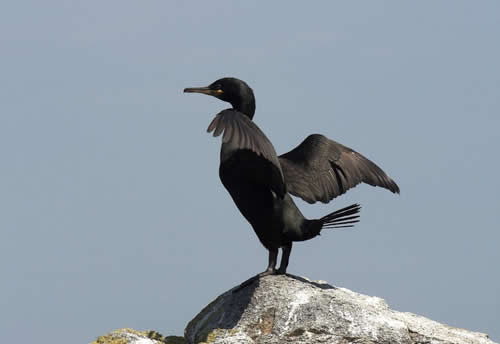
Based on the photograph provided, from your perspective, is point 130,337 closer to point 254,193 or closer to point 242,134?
point 254,193

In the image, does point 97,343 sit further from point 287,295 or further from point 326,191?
point 326,191

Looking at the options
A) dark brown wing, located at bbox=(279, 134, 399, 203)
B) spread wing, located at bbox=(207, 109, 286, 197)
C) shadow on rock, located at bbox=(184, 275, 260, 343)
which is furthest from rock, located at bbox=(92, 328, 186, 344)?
dark brown wing, located at bbox=(279, 134, 399, 203)

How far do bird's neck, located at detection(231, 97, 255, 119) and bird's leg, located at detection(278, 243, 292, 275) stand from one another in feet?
4.77

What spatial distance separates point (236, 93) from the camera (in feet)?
28.3

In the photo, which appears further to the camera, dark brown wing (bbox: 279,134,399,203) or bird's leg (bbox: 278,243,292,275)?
dark brown wing (bbox: 279,134,399,203)

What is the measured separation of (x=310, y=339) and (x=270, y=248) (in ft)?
4.57

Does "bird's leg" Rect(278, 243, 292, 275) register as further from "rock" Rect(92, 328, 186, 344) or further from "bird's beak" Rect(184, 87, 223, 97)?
"bird's beak" Rect(184, 87, 223, 97)

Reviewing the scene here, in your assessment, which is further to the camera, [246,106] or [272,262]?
[246,106]

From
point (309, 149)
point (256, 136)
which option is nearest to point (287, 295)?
point (256, 136)

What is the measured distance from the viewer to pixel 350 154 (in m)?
9.37

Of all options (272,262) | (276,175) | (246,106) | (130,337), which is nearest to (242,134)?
(276,175)

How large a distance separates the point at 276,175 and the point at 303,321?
1521 millimetres

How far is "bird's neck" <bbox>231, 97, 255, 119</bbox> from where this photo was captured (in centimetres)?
855

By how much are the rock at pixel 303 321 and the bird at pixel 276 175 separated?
479 mm
